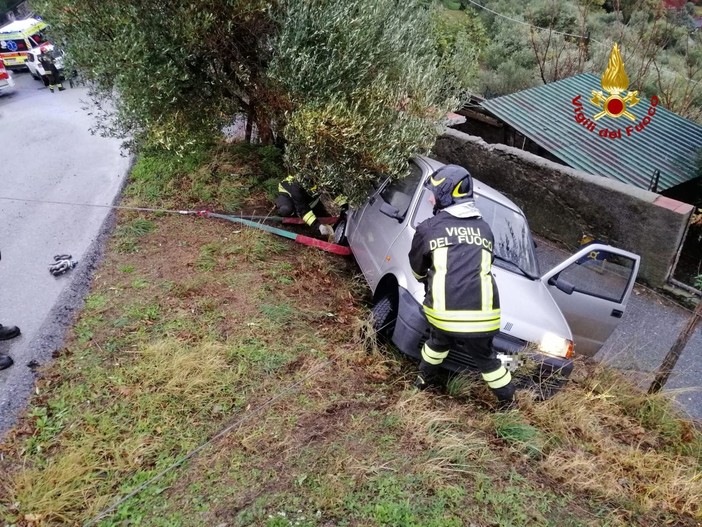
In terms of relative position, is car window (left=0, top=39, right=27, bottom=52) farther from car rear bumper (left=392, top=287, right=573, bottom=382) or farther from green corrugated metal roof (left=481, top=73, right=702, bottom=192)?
car rear bumper (left=392, top=287, right=573, bottom=382)

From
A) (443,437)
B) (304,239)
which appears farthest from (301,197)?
(443,437)

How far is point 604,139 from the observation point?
1004 centimetres

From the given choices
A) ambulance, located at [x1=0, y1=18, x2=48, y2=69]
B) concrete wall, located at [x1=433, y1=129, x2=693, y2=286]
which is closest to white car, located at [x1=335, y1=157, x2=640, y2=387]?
concrete wall, located at [x1=433, y1=129, x2=693, y2=286]

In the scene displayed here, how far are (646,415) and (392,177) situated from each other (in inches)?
133

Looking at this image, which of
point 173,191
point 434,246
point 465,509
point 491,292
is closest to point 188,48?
point 173,191

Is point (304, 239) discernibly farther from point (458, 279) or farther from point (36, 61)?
point (36, 61)

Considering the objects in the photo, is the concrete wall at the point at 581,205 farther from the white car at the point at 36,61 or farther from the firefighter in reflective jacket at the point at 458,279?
the white car at the point at 36,61

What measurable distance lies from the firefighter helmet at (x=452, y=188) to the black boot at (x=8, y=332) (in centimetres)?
384

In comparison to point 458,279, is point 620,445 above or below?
below

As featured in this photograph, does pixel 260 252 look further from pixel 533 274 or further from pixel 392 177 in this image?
pixel 533 274

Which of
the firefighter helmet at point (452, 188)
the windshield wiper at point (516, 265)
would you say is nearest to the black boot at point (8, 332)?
the firefighter helmet at point (452, 188)

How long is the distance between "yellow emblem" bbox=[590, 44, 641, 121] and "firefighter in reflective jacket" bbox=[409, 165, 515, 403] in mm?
8131

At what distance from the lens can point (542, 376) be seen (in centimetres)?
453

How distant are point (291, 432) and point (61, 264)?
3693 millimetres
